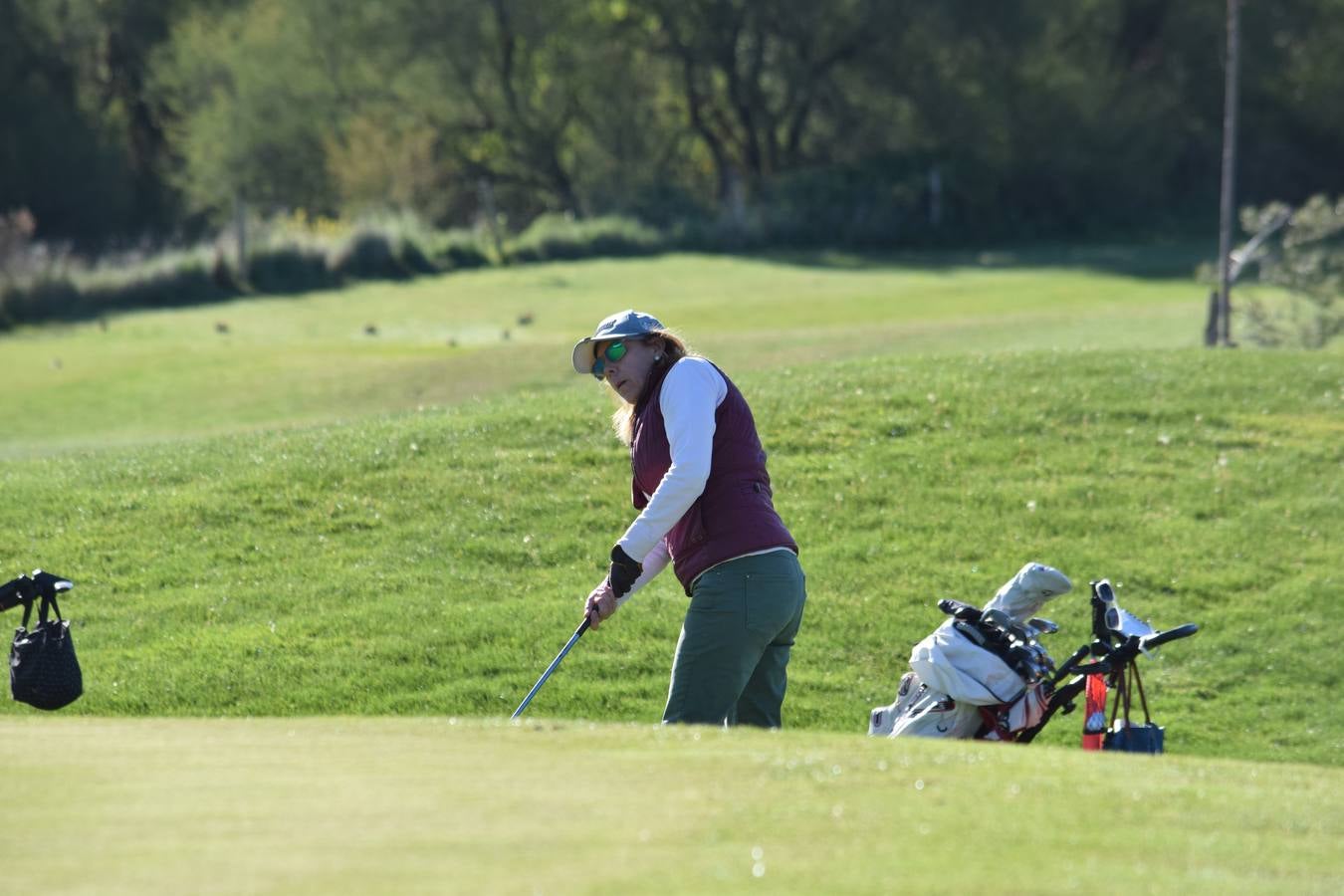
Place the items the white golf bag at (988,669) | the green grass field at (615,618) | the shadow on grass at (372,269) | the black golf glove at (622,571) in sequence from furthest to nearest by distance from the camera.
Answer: the shadow on grass at (372,269), the white golf bag at (988,669), the black golf glove at (622,571), the green grass field at (615,618)

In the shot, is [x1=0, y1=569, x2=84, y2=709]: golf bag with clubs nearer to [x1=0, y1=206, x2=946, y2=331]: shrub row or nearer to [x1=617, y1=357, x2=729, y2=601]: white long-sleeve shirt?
[x1=617, y1=357, x2=729, y2=601]: white long-sleeve shirt

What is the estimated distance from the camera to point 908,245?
51.4 metres

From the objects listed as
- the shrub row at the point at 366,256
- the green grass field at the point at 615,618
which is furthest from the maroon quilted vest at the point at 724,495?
the shrub row at the point at 366,256

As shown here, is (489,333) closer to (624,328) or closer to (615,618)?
(615,618)

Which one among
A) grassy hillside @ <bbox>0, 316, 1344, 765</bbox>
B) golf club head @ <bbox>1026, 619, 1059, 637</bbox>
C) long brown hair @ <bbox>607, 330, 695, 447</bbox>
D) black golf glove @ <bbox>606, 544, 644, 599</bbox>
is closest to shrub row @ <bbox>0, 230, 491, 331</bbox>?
grassy hillside @ <bbox>0, 316, 1344, 765</bbox>

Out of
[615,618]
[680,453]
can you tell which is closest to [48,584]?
[680,453]

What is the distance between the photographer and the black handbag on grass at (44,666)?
23.8 ft

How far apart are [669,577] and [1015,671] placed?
491 cm

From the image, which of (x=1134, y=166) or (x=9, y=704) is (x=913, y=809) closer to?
(x=9, y=704)

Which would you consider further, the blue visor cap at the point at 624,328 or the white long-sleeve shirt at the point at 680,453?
the blue visor cap at the point at 624,328

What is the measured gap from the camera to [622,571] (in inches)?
259

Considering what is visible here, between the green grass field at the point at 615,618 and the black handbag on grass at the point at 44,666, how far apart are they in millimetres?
147

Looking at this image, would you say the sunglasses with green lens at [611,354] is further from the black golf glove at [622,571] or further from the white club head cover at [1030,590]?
the white club head cover at [1030,590]

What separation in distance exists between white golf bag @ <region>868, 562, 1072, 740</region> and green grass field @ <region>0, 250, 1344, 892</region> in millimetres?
626
